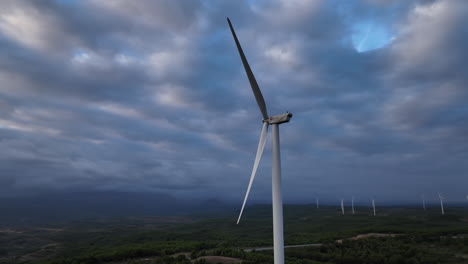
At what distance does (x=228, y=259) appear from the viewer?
54750 mm

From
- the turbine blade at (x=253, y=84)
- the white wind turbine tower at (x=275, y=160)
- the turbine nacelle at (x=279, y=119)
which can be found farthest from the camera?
the turbine blade at (x=253, y=84)

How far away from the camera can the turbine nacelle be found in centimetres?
2878

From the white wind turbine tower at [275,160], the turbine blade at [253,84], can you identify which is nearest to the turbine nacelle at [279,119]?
the white wind turbine tower at [275,160]

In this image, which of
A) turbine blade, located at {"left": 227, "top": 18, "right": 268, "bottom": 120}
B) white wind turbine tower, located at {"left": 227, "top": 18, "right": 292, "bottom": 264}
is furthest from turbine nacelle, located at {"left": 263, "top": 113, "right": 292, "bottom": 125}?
turbine blade, located at {"left": 227, "top": 18, "right": 268, "bottom": 120}

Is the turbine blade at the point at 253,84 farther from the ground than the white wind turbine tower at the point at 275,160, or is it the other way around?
the turbine blade at the point at 253,84

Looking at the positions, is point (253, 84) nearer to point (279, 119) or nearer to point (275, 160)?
point (279, 119)

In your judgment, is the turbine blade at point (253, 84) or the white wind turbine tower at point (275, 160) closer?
the white wind turbine tower at point (275, 160)

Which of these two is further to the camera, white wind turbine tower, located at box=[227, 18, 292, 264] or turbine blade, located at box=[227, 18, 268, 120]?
turbine blade, located at box=[227, 18, 268, 120]

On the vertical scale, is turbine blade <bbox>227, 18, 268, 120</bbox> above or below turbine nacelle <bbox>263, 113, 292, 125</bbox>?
above

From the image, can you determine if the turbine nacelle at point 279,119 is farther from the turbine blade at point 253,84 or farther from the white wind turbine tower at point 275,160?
the turbine blade at point 253,84

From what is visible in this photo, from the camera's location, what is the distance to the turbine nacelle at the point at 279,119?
94.4 feet

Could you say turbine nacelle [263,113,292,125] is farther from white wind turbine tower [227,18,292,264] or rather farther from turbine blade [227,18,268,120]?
turbine blade [227,18,268,120]

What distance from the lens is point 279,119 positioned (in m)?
29.5

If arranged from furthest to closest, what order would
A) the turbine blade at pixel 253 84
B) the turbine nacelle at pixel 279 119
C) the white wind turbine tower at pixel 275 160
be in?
the turbine blade at pixel 253 84
the turbine nacelle at pixel 279 119
the white wind turbine tower at pixel 275 160
